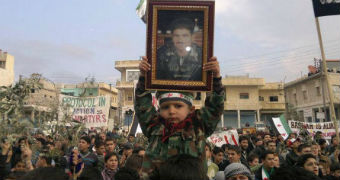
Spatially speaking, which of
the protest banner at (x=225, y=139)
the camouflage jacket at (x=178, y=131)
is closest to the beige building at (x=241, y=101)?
the protest banner at (x=225, y=139)

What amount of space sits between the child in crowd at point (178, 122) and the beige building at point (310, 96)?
31.3m

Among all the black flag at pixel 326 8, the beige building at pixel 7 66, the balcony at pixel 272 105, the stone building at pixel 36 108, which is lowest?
the stone building at pixel 36 108

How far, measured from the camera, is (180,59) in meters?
3.02

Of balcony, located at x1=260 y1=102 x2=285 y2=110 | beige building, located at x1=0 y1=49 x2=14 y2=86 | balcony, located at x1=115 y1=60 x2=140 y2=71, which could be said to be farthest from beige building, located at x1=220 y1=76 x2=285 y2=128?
beige building, located at x1=0 y1=49 x2=14 y2=86

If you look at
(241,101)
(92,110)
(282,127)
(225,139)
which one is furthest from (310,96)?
(92,110)

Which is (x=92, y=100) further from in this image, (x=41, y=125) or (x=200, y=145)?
(x=200, y=145)

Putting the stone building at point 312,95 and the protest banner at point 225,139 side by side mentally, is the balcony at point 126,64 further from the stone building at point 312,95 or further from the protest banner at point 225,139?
the protest banner at point 225,139

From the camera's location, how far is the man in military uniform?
3.01 metres

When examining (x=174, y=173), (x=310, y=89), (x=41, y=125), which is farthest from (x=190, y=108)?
(x=310, y=89)

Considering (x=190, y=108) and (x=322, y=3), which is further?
(x=322, y=3)

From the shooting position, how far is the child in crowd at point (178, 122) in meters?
2.87

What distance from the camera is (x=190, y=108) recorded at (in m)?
3.09

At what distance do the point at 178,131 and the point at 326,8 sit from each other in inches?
173

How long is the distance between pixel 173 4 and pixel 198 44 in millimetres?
481
